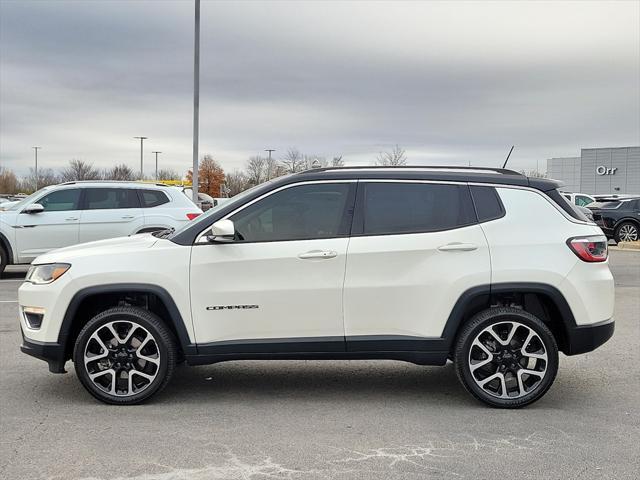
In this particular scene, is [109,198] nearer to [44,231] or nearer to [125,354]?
[44,231]

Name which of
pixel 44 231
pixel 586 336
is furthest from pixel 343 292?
pixel 44 231

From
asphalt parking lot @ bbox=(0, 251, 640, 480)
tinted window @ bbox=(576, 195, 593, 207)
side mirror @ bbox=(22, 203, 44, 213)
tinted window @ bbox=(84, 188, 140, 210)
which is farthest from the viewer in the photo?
tinted window @ bbox=(576, 195, 593, 207)

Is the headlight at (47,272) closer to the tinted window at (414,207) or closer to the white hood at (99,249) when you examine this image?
the white hood at (99,249)

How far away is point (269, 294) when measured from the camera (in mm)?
5379

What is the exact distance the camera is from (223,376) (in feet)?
21.2

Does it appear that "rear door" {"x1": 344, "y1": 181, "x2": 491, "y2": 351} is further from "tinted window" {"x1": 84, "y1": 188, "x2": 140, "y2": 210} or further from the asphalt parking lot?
"tinted window" {"x1": 84, "y1": 188, "x2": 140, "y2": 210}

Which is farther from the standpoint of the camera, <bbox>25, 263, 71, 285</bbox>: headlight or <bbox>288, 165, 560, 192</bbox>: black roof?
<bbox>288, 165, 560, 192</bbox>: black roof

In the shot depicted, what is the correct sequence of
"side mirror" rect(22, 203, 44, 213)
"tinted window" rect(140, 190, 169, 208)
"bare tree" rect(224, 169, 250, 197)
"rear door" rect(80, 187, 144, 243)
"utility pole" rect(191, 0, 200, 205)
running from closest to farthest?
1. "side mirror" rect(22, 203, 44, 213)
2. "rear door" rect(80, 187, 144, 243)
3. "tinted window" rect(140, 190, 169, 208)
4. "utility pole" rect(191, 0, 200, 205)
5. "bare tree" rect(224, 169, 250, 197)

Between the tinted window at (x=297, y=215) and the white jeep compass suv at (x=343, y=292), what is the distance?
12 mm

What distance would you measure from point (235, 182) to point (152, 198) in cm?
5654

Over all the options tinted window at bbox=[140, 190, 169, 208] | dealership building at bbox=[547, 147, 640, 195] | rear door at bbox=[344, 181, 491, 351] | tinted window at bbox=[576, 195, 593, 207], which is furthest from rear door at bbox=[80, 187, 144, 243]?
dealership building at bbox=[547, 147, 640, 195]

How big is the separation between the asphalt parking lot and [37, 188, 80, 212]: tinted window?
7291 millimetres

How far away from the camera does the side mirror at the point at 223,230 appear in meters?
5.24

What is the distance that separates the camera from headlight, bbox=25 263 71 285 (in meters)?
5.51
